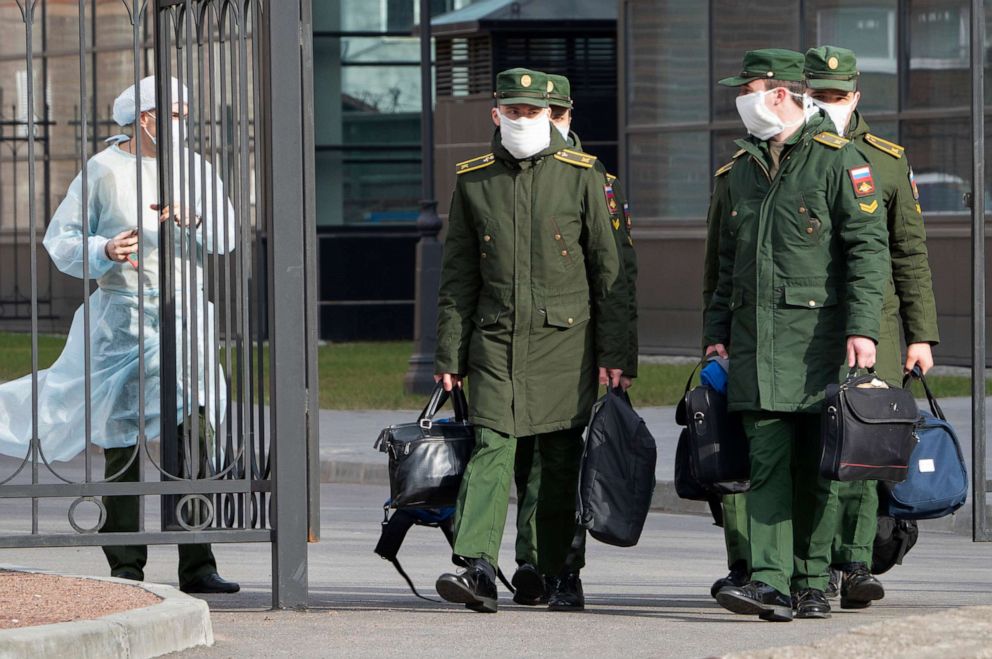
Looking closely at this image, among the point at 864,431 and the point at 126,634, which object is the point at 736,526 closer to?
the point at 864,431

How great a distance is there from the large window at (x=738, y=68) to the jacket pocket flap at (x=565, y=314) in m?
13.3

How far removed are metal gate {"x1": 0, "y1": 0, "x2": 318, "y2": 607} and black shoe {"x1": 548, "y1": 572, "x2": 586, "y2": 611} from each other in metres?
0.89

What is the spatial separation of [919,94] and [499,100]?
1389 centimetres

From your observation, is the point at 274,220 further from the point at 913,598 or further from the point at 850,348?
the point at 913,598

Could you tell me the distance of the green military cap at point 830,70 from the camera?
298 inches

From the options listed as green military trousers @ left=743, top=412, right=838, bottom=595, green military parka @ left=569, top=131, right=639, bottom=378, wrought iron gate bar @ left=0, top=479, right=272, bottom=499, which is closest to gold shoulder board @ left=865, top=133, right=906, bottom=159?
green military parka @ left=569, top=131, right=639, bottom=378

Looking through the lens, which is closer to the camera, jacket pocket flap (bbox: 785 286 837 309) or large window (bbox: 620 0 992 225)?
jacket pocket flap (bbox: 785 286 837 309)

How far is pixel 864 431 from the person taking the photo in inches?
274

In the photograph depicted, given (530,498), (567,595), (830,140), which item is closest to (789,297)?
(830,140)

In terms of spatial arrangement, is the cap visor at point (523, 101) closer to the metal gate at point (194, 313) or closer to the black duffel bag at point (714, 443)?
the metal gate at point (194, 313)

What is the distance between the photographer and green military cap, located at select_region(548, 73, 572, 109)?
301 inches

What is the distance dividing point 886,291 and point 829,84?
759 millimetres

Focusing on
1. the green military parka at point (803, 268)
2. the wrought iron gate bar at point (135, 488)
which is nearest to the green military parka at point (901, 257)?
the green military parka at point (803, 268)

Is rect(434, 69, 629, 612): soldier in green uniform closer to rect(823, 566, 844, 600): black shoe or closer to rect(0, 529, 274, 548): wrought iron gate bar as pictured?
rect(0, 529, 274, 548): wrought iron gate bar
